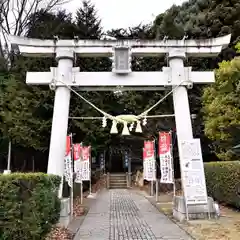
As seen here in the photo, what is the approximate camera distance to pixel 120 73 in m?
12.2

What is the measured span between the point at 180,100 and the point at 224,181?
13.6ft

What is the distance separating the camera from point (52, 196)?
720 centimetres

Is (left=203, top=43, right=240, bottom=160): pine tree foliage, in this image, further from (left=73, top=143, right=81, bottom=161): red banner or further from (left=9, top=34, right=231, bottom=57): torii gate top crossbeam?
(left=73, top=143, right=81, bottom=161): red banner

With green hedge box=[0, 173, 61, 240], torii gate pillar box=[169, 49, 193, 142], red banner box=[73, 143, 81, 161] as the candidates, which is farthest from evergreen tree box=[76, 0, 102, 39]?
green hedge box=[0, 173, 61, 240]

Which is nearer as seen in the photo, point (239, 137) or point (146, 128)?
point (239, 137)

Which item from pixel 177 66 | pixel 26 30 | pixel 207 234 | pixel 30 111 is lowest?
pixel 207 234

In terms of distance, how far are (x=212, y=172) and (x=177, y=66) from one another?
5.75 m

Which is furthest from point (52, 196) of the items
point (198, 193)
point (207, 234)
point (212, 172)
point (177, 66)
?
point (212, 172)

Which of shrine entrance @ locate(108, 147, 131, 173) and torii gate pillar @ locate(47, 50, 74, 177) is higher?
shrine entrance @ locate(108, 147, 131, 173)

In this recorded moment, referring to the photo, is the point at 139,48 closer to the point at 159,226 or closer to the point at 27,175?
the point at 159,226

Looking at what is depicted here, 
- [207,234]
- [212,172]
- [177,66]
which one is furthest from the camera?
[212,172]

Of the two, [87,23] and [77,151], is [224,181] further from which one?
[87,23]

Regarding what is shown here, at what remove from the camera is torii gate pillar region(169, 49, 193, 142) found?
11.8m

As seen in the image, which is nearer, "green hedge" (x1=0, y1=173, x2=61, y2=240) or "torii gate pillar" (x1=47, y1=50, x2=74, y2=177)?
"green hedge" (x1=0, y1=173, x2=61, y2=240)
